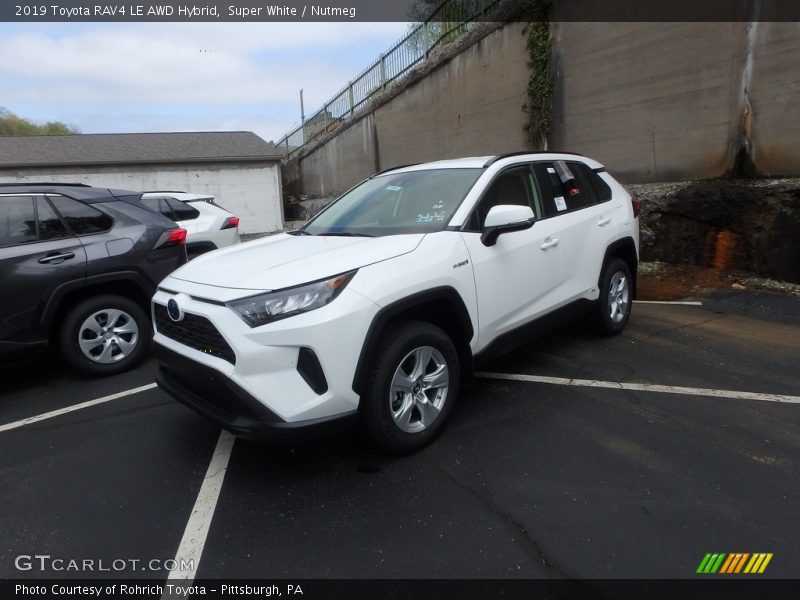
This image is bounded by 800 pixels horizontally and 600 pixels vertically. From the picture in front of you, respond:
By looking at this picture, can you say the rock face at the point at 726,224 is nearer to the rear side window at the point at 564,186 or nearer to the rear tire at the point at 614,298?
the rear tire at the point at 614,298

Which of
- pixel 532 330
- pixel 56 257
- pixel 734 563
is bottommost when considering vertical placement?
pixel 734 563

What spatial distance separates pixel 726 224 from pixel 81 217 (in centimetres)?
760

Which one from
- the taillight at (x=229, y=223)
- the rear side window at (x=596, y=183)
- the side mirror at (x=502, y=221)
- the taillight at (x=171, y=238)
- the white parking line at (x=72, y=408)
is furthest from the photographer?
the taillight at (x=229, y=223)

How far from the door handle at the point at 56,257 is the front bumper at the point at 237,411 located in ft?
7.21

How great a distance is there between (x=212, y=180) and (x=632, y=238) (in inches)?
686

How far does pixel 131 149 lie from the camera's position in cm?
1959

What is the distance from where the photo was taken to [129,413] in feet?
12.9

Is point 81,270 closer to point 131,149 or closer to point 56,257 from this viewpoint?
point 56,257

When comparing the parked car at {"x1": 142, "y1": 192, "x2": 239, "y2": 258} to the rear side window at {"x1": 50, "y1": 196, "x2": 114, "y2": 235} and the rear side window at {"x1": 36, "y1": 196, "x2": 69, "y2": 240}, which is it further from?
the rear side window at {"x1": 36, "y1": 196, "x2": 69, "y2": 240}

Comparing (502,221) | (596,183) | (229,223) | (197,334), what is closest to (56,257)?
(197,334)

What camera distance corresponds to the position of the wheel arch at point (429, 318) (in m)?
2.73

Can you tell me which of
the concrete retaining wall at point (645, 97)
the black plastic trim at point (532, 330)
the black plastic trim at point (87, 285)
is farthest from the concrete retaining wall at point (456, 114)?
the black plastic trim at point (87, 285)

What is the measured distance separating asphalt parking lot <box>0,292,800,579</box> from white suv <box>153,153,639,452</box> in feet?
1.45

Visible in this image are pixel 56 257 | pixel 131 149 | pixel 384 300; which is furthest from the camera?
pixel 131 149
